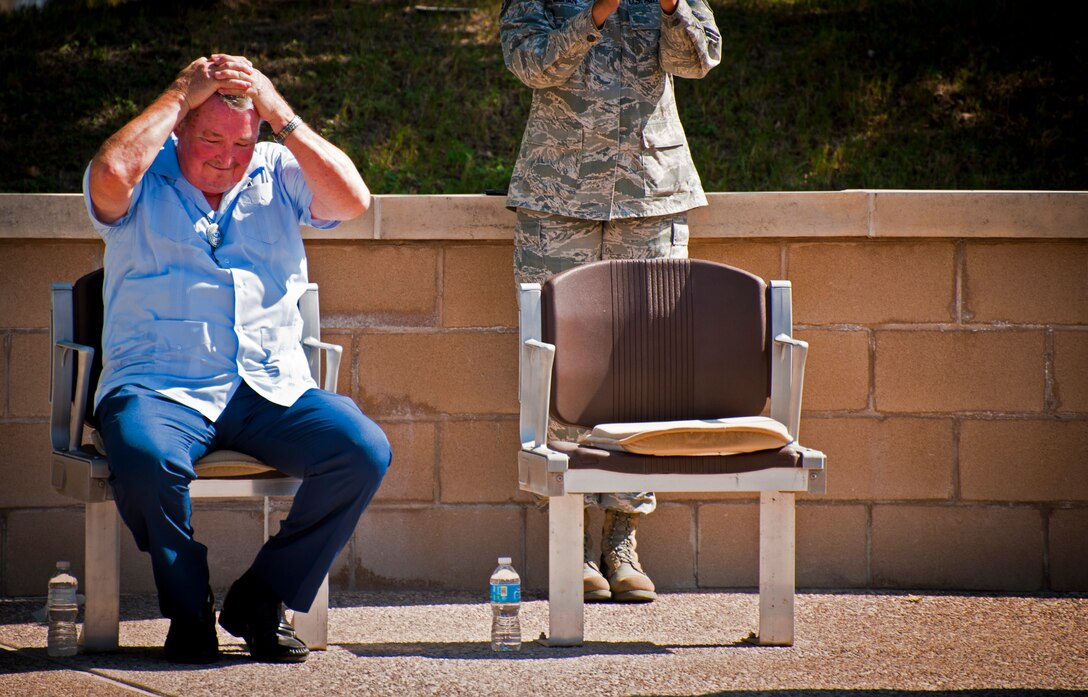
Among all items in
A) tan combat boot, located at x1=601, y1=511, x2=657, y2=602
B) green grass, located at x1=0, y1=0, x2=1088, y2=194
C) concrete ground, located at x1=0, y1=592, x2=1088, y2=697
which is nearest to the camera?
concrete ground, located at x1=0, y1=592, x2=1088, y2=697

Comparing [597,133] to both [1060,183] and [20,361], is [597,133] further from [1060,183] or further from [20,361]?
[1060,183]

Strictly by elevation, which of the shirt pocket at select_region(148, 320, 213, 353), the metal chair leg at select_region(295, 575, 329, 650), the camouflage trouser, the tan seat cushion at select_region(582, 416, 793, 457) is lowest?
the metal chair leg at select_region(295, 575, 329, 650)

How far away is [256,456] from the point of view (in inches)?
138

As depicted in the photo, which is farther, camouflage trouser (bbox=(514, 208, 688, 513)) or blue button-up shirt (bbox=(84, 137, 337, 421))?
camouflage trouser (bbox=(514, 208, 688, 513))

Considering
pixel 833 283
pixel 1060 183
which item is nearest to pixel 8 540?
pixel 833 283

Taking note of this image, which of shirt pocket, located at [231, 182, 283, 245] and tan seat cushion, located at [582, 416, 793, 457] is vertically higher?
shirt pocket, located at [231, 182, 283, 245]

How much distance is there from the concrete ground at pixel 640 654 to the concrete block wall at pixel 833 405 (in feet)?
0.63

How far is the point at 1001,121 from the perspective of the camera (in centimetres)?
786

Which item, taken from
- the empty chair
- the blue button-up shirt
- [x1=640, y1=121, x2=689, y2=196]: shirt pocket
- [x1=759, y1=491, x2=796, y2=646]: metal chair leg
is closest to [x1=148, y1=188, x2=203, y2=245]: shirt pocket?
the blue button-up shirt

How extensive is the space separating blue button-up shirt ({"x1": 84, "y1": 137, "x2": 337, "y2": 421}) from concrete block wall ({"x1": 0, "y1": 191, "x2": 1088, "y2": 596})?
3.10 feet

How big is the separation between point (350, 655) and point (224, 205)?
51.9 inches

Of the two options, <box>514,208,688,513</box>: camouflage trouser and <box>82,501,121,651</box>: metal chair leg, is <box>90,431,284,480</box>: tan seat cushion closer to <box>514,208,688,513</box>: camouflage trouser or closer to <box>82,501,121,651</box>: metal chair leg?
<box>82,501,121,651</box>: metal chair leg

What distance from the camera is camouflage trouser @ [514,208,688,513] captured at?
4.24 m

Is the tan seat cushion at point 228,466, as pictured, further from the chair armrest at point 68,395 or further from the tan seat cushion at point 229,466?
the chair armrest at point 68,395
